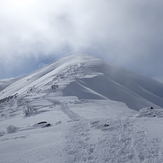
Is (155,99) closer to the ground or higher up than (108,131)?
closer to the ground

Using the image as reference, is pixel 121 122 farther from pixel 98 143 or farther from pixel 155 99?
pixel 155 99

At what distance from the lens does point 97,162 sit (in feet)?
17.6

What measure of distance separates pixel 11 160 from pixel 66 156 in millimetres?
1948

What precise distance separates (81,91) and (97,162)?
829 inches

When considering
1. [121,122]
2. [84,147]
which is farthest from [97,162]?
[121,122]

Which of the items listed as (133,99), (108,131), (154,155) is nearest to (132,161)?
(154,155)

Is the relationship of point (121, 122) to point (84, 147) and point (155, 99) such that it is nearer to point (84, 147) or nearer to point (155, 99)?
A: point (84, 147)

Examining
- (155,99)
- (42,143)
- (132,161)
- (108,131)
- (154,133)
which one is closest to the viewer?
(132,161)

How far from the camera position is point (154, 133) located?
25.0 ft

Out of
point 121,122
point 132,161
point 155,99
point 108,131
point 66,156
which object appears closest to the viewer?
point 132,161

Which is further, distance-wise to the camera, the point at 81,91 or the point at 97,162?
the point at 81,91

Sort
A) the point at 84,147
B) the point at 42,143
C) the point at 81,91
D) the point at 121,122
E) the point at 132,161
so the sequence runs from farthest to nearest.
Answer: the point at 81,91
the point at 121,122
the point at 42,143
the point at 84,147
the point at 132,161

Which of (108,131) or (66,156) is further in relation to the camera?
(108,131)

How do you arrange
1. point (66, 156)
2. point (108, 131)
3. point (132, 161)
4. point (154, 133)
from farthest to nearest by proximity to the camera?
point (108, 131) → point (154, 133) → point (66, 156) → point (132, 161)
